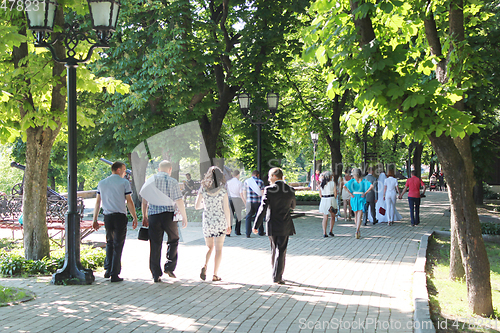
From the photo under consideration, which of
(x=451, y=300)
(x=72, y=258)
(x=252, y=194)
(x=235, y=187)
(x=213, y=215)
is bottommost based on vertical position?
(x=451, y=300)

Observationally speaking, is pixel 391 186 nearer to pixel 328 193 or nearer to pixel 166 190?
pixel 328 193

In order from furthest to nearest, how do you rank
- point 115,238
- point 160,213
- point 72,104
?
point 115,238 → point 160,213 → point 72,104

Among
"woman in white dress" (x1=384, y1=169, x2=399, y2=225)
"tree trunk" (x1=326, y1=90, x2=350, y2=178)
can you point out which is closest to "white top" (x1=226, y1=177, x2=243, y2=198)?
"woman in white dress" (x1=384, y1=169, x2=399, y2=225)

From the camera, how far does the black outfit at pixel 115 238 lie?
7754 mm

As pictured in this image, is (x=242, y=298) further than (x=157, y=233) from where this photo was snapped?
No

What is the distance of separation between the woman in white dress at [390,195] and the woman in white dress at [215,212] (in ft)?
32.1

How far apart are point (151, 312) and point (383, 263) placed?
5.05m

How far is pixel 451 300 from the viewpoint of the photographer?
6.54 meters

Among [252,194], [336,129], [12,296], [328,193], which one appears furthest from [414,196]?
[12,296]

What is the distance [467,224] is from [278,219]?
112 inches

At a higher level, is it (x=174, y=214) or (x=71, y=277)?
(x=174, y=214)

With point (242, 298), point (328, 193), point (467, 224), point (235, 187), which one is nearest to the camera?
point (467, 224)

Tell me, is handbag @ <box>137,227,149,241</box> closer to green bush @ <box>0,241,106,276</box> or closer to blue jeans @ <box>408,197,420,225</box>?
green bush @ <box>0,241,106,276</box>

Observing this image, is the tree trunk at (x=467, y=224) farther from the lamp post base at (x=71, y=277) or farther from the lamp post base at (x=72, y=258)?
the lamp post base at (x=71, y=277)
